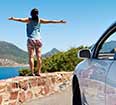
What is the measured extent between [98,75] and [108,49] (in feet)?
2.34

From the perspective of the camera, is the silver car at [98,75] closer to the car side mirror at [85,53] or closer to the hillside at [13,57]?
the car side mirror at [85,53]

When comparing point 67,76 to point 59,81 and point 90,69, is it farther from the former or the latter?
point 90,69

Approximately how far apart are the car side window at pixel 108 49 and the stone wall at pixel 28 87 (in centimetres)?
383

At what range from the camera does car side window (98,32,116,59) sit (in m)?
5.45

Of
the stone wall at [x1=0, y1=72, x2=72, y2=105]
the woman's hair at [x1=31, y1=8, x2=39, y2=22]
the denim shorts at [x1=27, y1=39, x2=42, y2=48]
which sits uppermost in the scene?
the woman's hair at [x1=31, y1=8, x2=39, y2=22]

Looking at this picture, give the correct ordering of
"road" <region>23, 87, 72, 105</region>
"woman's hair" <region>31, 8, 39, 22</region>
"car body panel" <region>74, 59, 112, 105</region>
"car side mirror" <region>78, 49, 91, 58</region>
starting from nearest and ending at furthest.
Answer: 1. "car body panel" <region>74, 59, 112, 105</region>
2. "car side mirror" <region>78, 49, 91, 58</region>
3. "road" <region>23, 87, 72, 105</region>
4. "woman's hair" <region>31, 8, 39, 22</region>

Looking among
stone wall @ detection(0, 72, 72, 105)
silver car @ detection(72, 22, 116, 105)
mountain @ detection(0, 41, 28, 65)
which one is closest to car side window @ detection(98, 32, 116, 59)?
silver car @ detection(72, 22, 116, 105)

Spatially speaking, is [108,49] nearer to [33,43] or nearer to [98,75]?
[98,75]

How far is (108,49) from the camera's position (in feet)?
19.6

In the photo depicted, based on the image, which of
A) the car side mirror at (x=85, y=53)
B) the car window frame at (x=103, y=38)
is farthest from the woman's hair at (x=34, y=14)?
the car window frame at (x=103, y=38)

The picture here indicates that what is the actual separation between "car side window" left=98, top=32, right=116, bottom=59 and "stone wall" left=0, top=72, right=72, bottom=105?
3829 millimetres

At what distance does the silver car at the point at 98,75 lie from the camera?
15.6 ft

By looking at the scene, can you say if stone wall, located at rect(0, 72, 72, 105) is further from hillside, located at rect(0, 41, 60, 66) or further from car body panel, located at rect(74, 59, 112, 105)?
car body panel, located at rect(74, 59, 112, 105)

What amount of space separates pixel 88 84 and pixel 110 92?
1390mm
